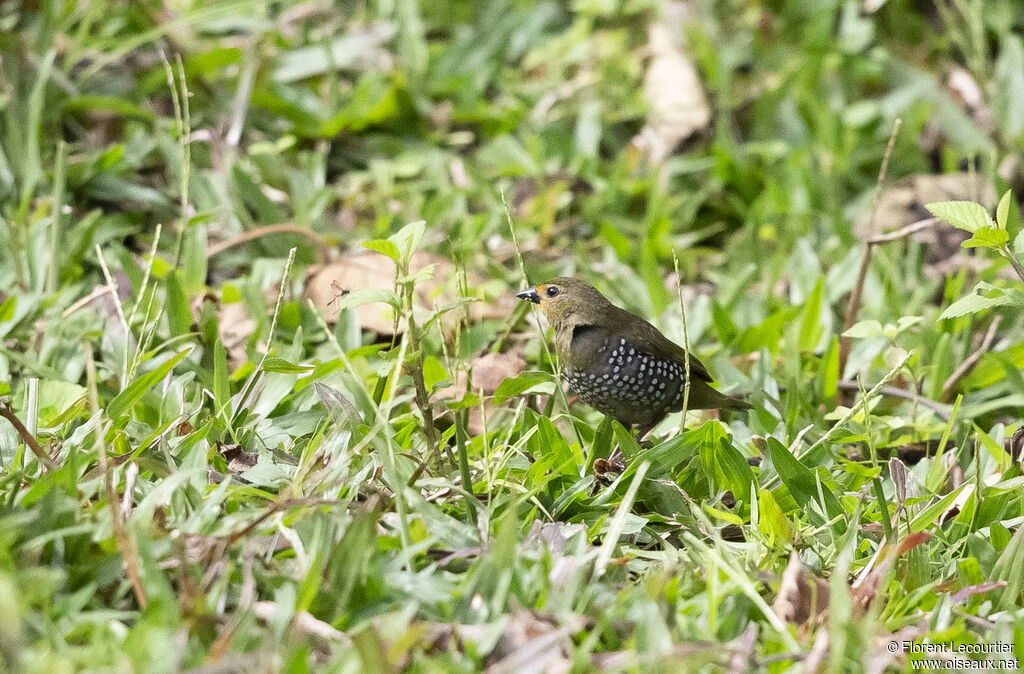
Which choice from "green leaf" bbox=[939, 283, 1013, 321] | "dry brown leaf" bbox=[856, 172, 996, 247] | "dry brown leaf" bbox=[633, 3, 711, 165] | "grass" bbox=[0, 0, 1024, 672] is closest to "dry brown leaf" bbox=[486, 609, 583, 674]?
"grass" bbox=[0, 0, 1024, 672]

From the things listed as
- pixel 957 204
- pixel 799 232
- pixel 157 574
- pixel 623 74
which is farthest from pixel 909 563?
pixel 623 74

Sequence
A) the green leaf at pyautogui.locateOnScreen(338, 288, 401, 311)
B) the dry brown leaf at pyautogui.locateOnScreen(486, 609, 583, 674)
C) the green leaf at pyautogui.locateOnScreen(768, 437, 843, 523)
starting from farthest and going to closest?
the green leaf at pyautogui.locateOnScreen(768, 437, 843, 523) → the green leaf at pyautogui.locateOnScreen(338, 288, 401, 311) → the dry brown leaf at pyautogui.locateOnScreen(486, 609, 583, 674)

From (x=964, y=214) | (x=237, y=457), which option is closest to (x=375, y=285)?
(x=237, y=457)

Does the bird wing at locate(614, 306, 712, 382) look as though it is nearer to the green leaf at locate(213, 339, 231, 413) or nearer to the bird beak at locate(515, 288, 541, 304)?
the bird beak at locate(515, 288, 541, 304)

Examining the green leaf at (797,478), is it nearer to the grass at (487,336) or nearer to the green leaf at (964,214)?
the grass at (487,336)

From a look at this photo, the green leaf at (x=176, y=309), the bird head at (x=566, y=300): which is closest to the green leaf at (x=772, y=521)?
the bird head at (x=566, y=300)

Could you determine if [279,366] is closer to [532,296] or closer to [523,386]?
[523,386]

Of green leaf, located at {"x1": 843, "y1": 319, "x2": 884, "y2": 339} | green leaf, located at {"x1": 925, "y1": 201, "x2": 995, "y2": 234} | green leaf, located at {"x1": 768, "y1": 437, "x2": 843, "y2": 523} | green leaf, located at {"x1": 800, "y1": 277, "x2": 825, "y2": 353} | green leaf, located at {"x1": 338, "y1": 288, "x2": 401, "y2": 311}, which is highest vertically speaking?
green leaf, located at {"x1": 338, "y1": 288, "x2": 401, "y2": 311}
